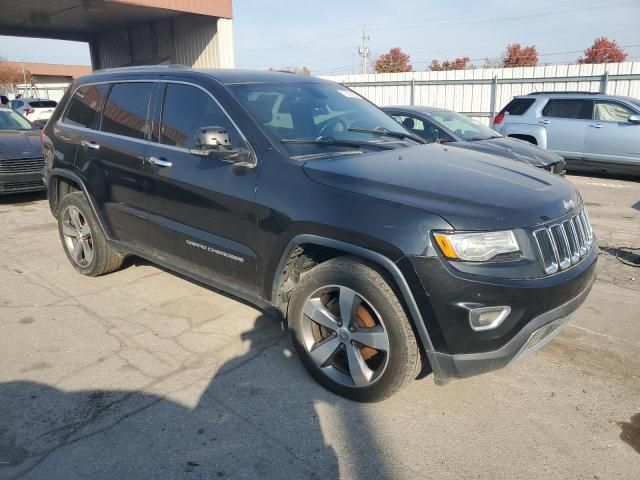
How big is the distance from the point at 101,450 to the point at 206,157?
1874mm

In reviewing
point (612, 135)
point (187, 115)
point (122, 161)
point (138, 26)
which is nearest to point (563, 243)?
point (187, 115)

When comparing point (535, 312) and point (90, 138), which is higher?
point (90, 138)

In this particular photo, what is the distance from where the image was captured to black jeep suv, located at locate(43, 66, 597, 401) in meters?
2.50

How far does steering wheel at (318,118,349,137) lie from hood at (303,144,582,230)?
1.34 feet

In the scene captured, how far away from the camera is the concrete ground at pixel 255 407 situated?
2.49 m

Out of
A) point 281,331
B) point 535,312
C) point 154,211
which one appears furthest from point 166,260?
point 535,312

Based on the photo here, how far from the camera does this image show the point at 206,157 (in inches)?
136

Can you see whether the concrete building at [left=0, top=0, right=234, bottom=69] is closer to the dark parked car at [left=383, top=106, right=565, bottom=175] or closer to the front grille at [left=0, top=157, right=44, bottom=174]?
the front grille at [left=0, top=157, right=44, bottom=174]

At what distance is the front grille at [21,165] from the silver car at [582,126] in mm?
9518

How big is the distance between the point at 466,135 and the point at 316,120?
5.54 meters

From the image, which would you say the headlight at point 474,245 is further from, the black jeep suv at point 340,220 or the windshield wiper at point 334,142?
the windshield wiper at point 334,142

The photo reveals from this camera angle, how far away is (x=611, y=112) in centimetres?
1091

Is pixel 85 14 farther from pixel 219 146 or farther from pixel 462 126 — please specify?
pixel 219 146

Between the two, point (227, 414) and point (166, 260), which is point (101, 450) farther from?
point (166, 260)
